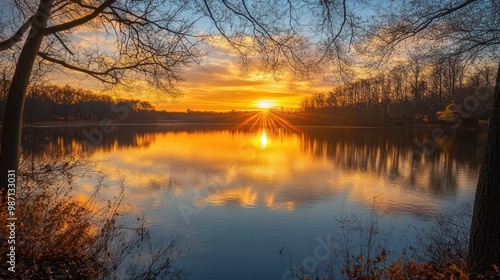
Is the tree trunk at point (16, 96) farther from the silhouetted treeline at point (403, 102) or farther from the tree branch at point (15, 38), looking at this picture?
the silhouetted treeline at point (403, 102)

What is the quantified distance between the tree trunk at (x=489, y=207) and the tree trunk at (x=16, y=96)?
7161 mm

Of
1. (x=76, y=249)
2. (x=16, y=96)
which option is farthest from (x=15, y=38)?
(x=76, y=249)

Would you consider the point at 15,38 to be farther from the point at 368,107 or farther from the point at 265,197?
the point at 368,107

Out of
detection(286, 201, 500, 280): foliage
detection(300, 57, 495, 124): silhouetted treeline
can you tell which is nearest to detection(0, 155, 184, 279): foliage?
detection(286, 201, 500, 280): foliage

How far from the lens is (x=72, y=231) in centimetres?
702

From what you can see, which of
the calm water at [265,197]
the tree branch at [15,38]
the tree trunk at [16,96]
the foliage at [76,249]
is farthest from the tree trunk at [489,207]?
the tree branch at [15,38]

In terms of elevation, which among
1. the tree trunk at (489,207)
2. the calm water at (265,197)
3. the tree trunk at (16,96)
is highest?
the tree trunk at (16,96)

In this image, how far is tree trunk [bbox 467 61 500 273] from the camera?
4699mm

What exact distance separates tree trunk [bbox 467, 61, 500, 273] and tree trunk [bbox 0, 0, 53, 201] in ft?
23.5

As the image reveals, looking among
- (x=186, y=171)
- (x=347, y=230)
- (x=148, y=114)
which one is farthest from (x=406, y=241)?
(x=148, y=114)

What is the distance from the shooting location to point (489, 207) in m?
4.77

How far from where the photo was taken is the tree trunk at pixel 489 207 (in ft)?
15.4

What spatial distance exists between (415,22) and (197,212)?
841cm

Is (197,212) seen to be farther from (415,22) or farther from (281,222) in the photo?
(415,22)
